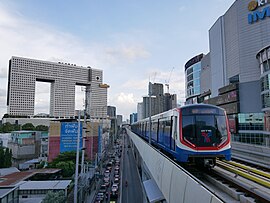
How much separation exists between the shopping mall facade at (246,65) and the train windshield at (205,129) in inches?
1139

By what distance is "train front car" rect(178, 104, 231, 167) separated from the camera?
8664 mm

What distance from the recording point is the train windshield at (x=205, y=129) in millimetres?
8820

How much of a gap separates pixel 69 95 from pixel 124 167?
79.7m

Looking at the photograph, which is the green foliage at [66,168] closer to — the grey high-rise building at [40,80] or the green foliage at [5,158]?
the green foliage at [5,158]

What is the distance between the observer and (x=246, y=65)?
145 feet

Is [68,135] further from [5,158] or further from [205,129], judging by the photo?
[5,158]

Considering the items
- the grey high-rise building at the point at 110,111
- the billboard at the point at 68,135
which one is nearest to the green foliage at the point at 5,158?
the billboard at the point at 68,135

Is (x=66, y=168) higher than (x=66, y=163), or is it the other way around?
(x=66, y=163)

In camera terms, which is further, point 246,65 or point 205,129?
point 246,65

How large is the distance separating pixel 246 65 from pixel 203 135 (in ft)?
135

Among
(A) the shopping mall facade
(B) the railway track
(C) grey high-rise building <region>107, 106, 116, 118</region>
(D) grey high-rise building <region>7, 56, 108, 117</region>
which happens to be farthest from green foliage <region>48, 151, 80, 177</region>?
(D) grey high-rise building <region>7, 56, 108, 117</region>

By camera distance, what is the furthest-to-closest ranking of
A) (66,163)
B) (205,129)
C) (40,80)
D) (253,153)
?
(40,80)
(66,163)
(253,153)
(205,129)

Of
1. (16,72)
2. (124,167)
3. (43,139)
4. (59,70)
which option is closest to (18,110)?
(16,72)

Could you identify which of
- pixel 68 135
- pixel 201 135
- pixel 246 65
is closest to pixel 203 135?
pixel 201 135
